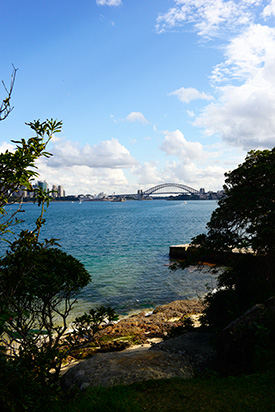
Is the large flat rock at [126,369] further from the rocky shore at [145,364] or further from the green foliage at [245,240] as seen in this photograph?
the green foliage at [245,240]

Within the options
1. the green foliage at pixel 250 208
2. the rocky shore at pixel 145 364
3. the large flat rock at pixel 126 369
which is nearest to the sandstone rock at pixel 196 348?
the rocky shore at pixel 145 364

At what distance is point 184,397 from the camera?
5.77 metres

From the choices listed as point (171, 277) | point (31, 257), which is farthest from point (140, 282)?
point (31, 257)

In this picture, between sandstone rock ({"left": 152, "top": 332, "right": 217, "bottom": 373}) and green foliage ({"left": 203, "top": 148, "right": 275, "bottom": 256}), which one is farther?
green foliage ({"left": 203, "top": 148, "right": 275, "bottom": 256})

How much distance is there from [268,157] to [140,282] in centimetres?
1746

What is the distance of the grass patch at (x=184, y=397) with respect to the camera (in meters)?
5.30

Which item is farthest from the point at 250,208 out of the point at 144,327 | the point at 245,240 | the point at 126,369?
the point at 144,327

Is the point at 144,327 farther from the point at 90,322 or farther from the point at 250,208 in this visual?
the point at 90,322

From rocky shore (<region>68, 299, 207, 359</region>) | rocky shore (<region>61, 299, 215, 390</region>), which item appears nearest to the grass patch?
rocky shore (<region>61, 299, 215, 390</region>)

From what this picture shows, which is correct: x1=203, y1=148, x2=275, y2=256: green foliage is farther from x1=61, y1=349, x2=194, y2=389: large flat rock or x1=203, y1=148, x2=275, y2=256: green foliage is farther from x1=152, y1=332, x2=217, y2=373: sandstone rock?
x1=61, y1=349, x2=194, y2=389: large flat rock

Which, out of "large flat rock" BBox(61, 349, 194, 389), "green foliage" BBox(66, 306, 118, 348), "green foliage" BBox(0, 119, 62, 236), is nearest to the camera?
"green foliage" BBox(0, 119, 62, 236)

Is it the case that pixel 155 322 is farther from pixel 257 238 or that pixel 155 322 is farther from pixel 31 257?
pixel 31 257

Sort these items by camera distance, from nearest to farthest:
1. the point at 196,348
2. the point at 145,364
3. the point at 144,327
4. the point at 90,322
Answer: the point at 90,322, the point at 145,364, the point at 196,348, the point at 144,327

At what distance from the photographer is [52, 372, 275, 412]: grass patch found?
530 centimetres
